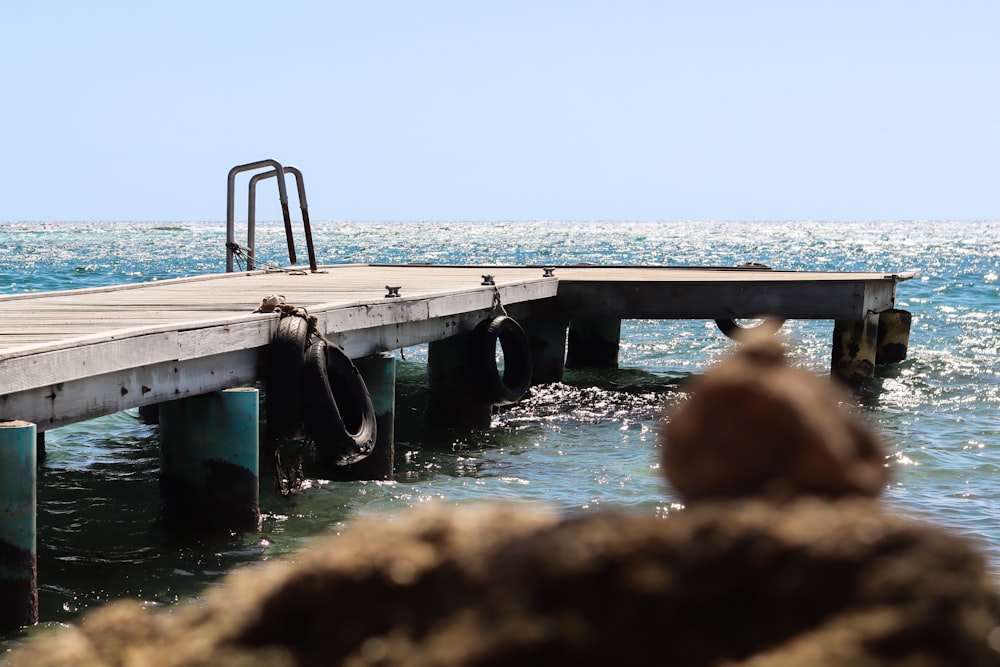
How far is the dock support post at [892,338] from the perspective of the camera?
1805 cm

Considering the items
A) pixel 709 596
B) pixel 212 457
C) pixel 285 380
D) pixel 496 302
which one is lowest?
pixel 212 457

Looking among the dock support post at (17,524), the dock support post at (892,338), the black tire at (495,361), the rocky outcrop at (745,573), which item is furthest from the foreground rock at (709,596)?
the dock support post at (892,338)

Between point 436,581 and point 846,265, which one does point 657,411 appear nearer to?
point 436,581

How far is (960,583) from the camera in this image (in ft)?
3.33

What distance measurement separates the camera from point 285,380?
7.84 m

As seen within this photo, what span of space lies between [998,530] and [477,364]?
518 centimetres

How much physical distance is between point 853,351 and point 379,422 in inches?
335

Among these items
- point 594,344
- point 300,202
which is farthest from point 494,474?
point 594,344

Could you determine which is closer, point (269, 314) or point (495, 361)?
point (269, 314)

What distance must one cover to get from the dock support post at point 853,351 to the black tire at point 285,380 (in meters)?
9.86

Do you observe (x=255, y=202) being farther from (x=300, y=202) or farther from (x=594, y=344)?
(x=594, y=344)

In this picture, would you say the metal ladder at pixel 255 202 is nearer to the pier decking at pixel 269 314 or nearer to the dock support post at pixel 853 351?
the pier decking at pixel 269 314

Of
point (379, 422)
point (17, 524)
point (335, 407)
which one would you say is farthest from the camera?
point (379, 422)

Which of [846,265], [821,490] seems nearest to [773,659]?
[821,490]
